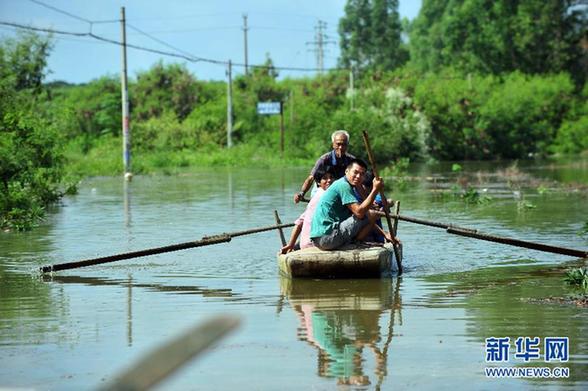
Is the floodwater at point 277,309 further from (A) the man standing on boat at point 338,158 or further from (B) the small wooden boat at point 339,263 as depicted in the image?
(A) the man standing on boat at point 338,158

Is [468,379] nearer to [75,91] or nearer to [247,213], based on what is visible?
[247,213]

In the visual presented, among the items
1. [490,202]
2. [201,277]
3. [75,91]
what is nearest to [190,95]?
[75,91]

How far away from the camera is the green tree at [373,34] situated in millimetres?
109250

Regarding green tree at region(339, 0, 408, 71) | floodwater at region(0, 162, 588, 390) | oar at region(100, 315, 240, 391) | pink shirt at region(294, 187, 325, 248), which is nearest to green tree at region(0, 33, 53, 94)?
floodwater at region(0, 162, 588, 390)

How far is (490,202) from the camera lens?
26.9 m

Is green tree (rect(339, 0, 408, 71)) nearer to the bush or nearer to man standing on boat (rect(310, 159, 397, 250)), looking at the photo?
the bush

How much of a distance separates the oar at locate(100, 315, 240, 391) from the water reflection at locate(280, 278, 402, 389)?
5192mm

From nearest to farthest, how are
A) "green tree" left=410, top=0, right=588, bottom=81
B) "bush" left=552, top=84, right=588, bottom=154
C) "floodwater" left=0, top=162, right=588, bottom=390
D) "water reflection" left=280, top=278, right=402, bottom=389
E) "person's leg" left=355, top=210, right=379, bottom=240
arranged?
"floodwater" left=0, top=162, right=588, bottom=390 → "water reflection" left=280, top=278, right=402, bottom=389 → "person's leg" left=355, top=210, right=379, bottom=240 → "bush" left=552, top=84, right=588, bottom=154 → "green tree" left=410, top=0, right=588, bottom=81

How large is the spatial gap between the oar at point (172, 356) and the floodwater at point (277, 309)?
19cm

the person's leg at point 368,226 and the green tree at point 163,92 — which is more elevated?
the green tree at point 163,92

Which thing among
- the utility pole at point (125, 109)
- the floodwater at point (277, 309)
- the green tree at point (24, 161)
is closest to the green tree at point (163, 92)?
the utility pole at point (125, 109)

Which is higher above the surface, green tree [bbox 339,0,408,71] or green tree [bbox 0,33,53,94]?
green tree [bbox 339,0,408,71]

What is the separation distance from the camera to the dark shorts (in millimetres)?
12992

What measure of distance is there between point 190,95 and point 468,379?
232 feet
